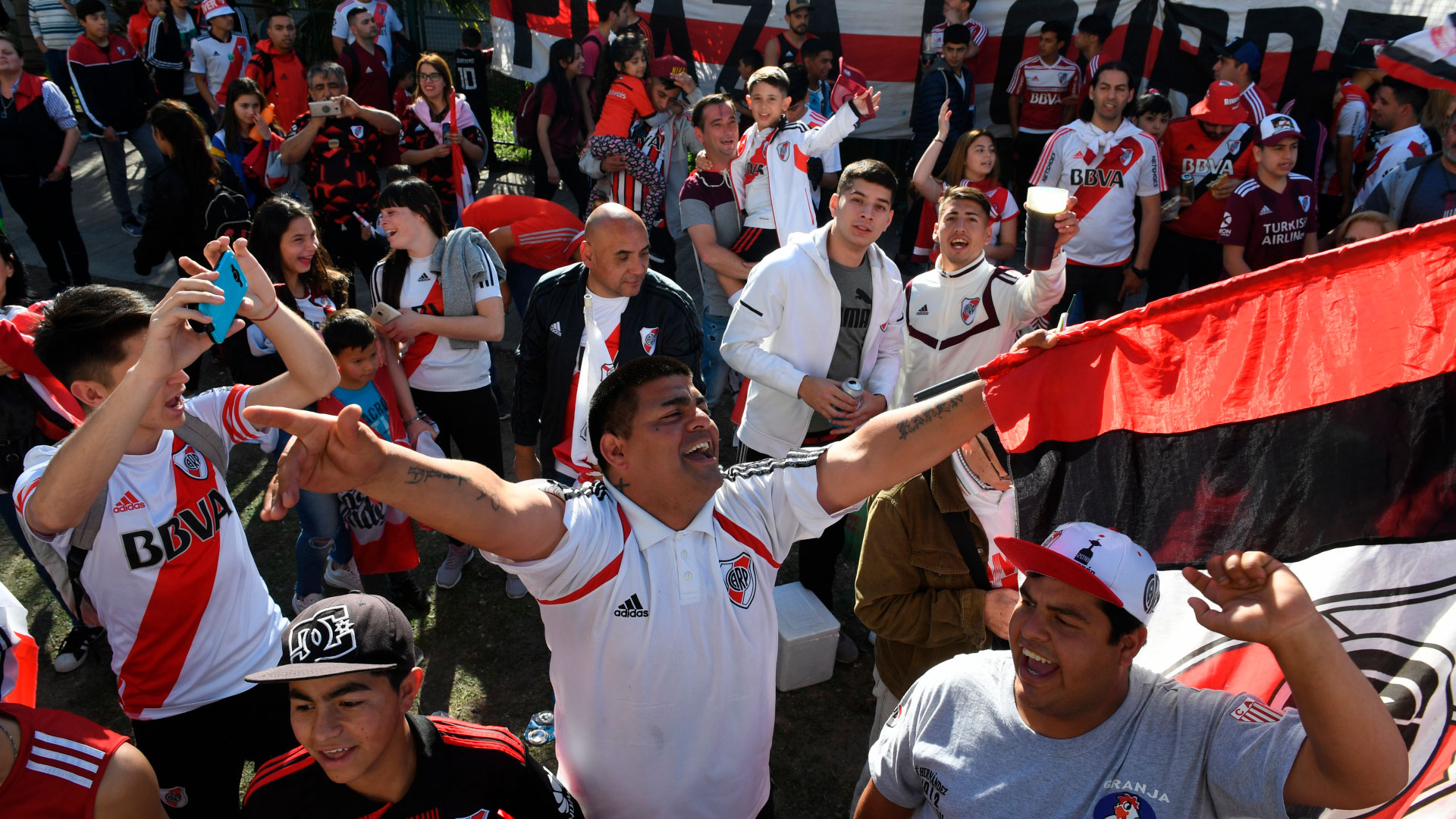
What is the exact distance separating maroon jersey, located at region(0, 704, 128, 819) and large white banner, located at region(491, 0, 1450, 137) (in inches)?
346

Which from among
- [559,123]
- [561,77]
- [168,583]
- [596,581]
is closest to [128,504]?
[168,583]

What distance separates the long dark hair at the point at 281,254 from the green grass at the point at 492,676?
148 centimetres

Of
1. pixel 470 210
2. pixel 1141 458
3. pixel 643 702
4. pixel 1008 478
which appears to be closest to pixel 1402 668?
pixel 1141 458

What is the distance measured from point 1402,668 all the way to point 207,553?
312 centimetres

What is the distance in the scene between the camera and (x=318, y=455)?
1835mm

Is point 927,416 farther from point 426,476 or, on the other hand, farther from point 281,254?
point 281,254

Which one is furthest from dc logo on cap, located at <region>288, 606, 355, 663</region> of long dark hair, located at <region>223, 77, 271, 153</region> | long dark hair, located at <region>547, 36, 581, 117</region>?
long dark hair, located at <region>547, 36, 581, 117</region>

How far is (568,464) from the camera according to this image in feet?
13.7

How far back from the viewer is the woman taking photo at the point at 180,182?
20.0 ft

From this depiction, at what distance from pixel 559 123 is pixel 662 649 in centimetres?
721

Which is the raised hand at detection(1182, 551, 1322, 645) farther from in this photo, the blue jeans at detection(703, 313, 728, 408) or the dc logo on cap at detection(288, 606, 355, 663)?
the blue jeans at detection(703, 313, 728, 408)

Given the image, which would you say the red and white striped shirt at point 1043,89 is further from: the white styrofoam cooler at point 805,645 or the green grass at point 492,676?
the white styrofoam cooler at point 805,645

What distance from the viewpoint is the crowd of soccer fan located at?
200 centimetres

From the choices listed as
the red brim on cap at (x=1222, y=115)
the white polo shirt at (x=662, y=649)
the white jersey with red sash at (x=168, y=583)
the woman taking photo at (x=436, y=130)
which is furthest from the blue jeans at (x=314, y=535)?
the red brim on cap at (x=1222, y=115)
